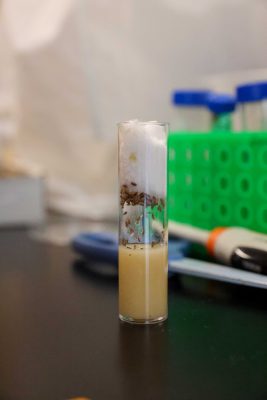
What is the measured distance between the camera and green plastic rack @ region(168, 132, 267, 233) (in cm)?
64

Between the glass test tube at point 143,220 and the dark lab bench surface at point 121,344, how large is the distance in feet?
0.07

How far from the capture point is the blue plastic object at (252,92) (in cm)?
66

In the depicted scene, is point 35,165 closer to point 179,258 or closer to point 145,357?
point 179,258

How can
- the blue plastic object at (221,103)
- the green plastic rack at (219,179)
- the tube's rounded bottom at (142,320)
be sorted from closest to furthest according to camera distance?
the tube's rounded bottom at (142,320)
the green plastic rack at (219,179)
the blue plastic object at (221,103)

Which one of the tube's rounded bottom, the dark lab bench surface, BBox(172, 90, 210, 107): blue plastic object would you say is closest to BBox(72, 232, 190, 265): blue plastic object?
the dark lab bench surface

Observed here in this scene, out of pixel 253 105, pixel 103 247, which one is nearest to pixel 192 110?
pixel 253 105

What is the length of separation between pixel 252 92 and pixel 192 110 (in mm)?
196

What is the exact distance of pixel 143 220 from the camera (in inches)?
19.1

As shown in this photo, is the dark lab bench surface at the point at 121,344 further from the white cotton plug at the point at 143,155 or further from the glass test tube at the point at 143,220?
the white cotton plug at the point at 143,155

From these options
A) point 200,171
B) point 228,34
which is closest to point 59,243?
point 200,171

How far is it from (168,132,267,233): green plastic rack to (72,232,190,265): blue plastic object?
2.2 inches

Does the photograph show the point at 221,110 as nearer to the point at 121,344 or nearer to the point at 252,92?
the point at 252,92

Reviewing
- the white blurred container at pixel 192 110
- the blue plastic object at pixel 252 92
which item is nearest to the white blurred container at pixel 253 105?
the blue plastic object at pixel 252 92

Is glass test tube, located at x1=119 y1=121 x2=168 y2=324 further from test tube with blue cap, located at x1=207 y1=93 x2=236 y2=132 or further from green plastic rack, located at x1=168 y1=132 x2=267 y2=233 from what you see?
test tube with blue cap, located at x1=207 y1=93 x2=236 y2=132
